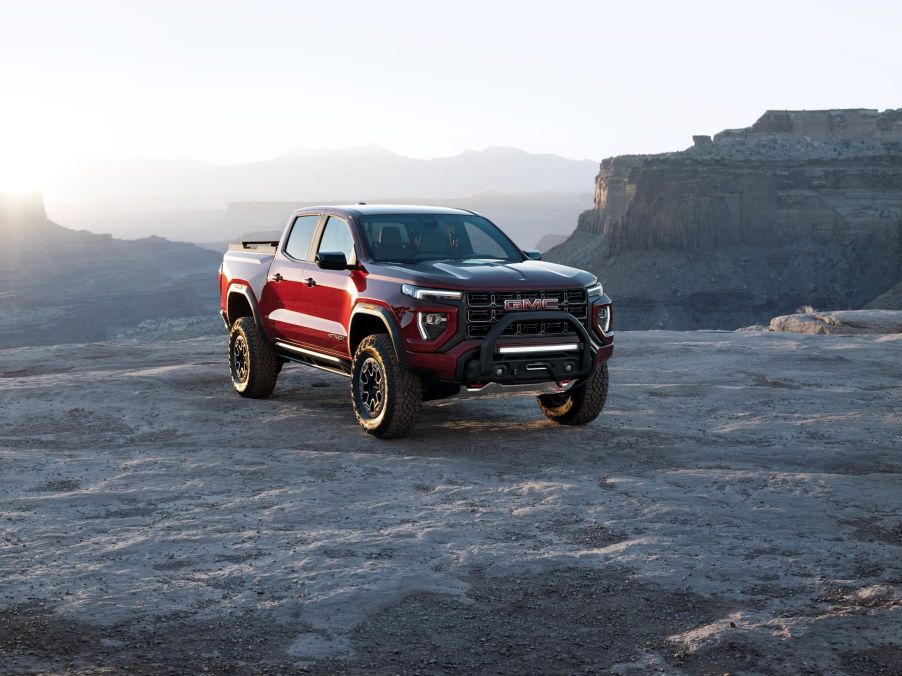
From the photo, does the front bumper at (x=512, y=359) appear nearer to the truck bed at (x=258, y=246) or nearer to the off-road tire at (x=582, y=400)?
the off-road tire at (x=582, y=400)

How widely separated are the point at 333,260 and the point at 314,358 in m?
1.50

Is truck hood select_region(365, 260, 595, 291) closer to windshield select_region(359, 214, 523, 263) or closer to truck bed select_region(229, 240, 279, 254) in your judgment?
windshield select_region(359, 214, 523, 263)

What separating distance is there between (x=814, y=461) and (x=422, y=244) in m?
3.79

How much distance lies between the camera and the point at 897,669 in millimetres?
4523

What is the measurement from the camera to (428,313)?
8.58 m

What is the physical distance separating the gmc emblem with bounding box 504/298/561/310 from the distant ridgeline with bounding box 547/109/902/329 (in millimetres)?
81538

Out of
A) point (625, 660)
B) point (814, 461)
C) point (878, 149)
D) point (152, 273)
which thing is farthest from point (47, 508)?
point (152, 273)

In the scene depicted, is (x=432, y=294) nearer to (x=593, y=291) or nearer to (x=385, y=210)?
(x=593, y=291)

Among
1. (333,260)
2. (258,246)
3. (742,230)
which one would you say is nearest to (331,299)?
(333,260)

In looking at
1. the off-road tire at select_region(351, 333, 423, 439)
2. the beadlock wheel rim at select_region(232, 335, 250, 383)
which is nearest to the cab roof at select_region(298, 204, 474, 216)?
the off-road tire at select_region(351, 333, 423, 439)

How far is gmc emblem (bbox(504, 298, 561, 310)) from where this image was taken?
8555mm

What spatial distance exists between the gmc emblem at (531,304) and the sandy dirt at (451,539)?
1186 millimetres

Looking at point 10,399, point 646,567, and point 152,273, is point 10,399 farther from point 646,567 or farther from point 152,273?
point 152,273

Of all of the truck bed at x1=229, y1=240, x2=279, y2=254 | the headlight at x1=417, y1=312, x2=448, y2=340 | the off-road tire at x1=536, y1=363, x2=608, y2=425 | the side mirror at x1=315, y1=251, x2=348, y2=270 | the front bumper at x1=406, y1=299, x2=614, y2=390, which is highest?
the truck bed at x1=229, y1=240, x2=279, y2=254
